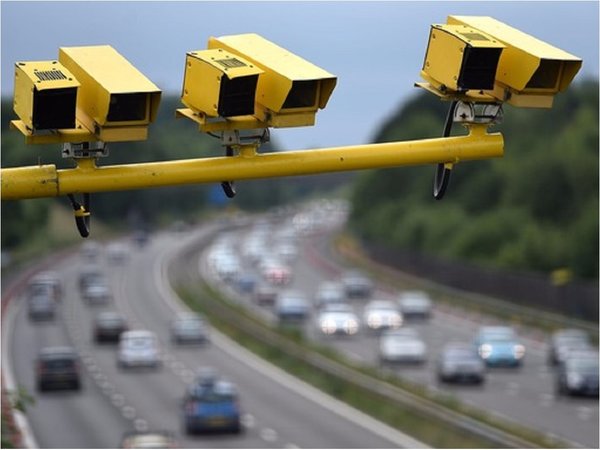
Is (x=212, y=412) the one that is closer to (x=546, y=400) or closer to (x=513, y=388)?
(x=546, y=400)

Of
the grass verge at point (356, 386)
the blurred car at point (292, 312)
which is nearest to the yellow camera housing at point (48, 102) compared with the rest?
the grass verge at point (356, 386)

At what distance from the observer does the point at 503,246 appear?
4013 inches

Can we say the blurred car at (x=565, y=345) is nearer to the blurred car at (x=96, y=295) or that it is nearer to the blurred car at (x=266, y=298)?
the blurred car at (x=266, y=298)

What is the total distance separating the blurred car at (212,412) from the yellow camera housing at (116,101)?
32715mm

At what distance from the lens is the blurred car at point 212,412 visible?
4431cm

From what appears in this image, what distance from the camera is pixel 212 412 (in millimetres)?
44500

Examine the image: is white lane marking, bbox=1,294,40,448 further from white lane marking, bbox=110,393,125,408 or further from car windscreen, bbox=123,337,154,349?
car windscreen, bbox=123,337,154,349

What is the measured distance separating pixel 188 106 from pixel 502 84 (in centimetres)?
202

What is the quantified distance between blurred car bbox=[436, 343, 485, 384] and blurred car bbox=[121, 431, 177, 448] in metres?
19.9

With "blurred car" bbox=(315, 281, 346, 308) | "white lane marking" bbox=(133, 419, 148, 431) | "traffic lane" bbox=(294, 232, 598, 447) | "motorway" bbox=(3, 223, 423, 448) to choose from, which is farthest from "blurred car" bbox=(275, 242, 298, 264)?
"white lane marking" bbox=(133, 419, 148, 431)

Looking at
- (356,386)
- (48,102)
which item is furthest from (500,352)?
(48,102)

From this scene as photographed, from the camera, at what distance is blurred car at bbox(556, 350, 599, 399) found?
158 ft

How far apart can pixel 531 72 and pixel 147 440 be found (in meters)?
22.1

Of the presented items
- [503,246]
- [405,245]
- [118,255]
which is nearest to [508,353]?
[503,246]
